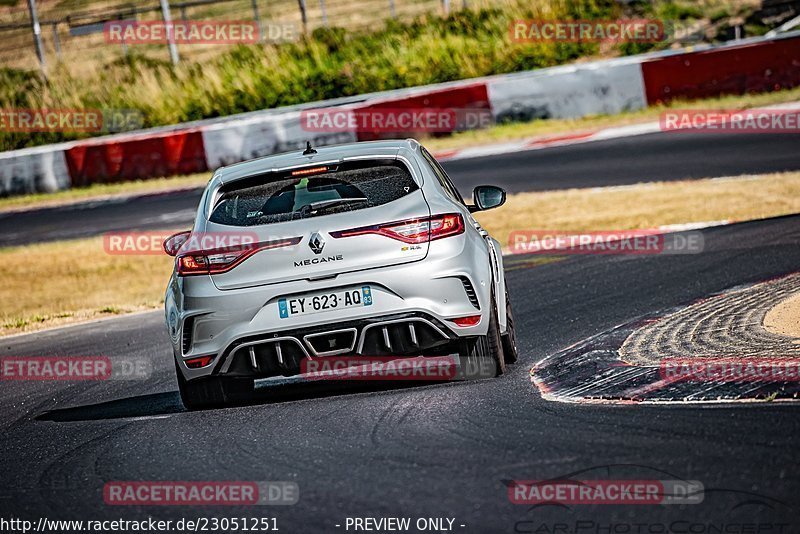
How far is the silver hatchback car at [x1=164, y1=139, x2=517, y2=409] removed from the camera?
7098mm

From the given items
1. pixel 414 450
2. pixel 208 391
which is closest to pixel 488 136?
pixel 208 391

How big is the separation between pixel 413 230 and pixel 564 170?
13.4m

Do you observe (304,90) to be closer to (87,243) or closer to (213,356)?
(87,243)

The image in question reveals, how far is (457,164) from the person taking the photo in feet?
76.1

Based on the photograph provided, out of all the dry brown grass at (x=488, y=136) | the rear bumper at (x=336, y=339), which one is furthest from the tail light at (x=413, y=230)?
the dry brown grass at (x=488, y=136)

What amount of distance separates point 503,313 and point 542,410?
1456mm

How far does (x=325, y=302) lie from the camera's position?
7.11 meters

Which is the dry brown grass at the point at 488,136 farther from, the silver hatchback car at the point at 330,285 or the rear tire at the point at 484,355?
the silver hatchback car at the point at 330,285

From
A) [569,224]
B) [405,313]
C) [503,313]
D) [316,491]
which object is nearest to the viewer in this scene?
[316,491]

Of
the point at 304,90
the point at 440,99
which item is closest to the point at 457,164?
the point at 440,99

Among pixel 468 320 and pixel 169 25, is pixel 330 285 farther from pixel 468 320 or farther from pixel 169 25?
pixel 169 25

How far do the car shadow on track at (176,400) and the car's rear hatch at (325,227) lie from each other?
0.85m

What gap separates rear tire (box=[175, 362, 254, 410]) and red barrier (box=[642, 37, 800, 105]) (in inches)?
726

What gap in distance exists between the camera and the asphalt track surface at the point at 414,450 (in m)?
4.75
